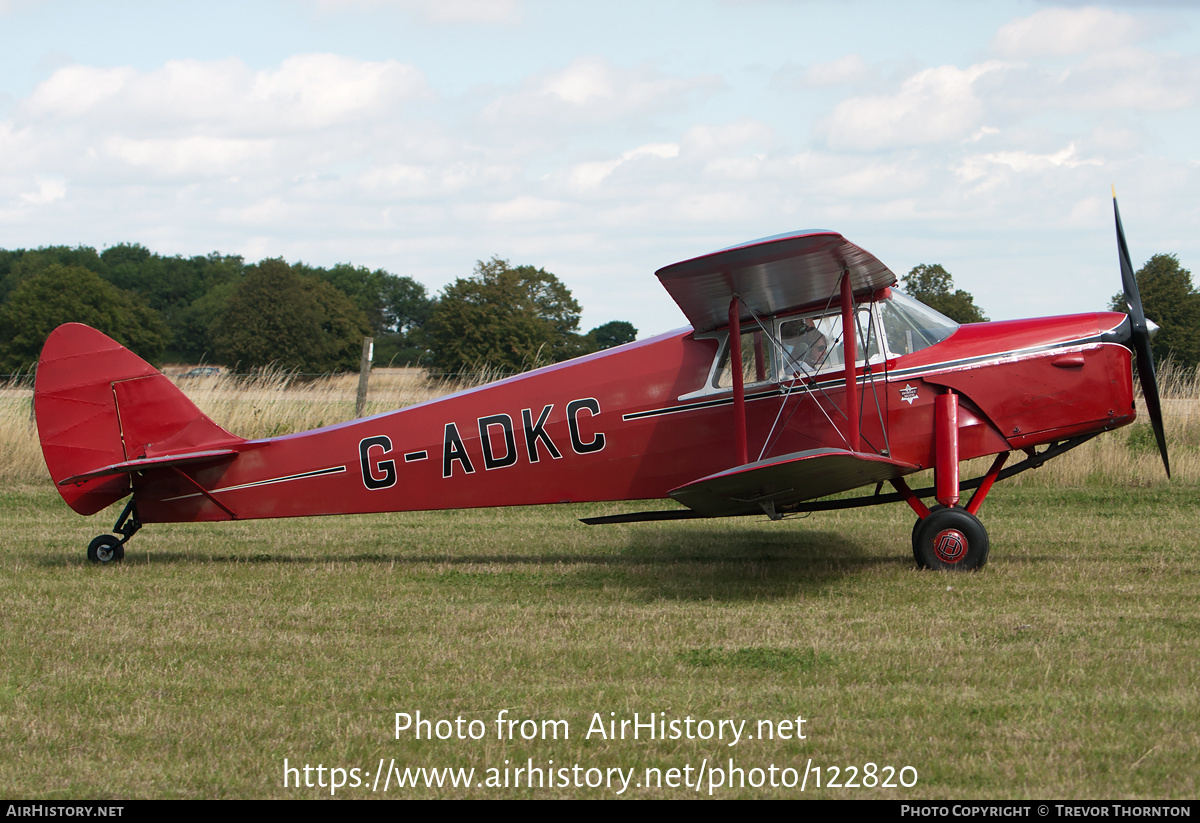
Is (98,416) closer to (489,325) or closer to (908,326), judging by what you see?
(908,326)

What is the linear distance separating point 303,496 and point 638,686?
4.32m

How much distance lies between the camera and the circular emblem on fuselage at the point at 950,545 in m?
7.06

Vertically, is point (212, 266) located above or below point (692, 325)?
above

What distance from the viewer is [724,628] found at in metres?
5.85

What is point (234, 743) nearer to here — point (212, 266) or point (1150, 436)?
point (1150, 436)

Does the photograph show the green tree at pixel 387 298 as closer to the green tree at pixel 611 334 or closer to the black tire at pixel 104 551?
the green tree at pixel 611 334

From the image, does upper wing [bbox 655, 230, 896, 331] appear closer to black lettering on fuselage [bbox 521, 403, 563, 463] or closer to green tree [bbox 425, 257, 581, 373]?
black lettering on fuselage [bbox 521, 403, 563, 463]

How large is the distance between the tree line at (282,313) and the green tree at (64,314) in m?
0.08

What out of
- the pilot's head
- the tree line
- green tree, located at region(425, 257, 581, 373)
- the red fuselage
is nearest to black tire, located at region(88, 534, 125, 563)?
the red fuselage

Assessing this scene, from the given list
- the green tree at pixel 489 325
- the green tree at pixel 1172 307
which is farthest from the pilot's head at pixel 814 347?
the green tree at pixel 489 325

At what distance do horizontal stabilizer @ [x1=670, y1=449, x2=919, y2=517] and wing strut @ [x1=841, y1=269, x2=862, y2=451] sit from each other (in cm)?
45

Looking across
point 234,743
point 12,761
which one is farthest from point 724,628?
point 12,761

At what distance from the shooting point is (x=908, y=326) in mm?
7406
